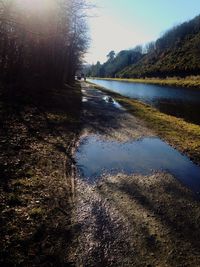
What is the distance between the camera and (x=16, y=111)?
18656 millimetres

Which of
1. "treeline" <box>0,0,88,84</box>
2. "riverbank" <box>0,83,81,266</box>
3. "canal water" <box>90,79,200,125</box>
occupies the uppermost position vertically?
"treeline" <box>0,0,88,84</box>

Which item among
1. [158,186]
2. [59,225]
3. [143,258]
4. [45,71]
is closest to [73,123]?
[158,186]

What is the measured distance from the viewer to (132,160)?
44.2 ft

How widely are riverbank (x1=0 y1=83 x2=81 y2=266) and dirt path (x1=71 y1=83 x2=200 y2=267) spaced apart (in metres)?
0.44

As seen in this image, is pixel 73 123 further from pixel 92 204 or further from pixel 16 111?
pixel 92 204

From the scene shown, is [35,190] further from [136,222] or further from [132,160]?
[132,160]

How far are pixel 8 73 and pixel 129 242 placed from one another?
27.0m

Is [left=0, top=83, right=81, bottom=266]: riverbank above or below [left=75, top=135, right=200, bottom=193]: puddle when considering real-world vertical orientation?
above

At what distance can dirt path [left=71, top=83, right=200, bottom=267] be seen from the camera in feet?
21.8

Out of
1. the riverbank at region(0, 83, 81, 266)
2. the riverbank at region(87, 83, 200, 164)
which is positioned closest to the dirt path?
→ the riverbank at region(0, 83, 81, 266)

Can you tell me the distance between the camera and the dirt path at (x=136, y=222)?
664 centimetres

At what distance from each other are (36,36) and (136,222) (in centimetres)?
2231

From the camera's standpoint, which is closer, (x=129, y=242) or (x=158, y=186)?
(x=129, y=242)

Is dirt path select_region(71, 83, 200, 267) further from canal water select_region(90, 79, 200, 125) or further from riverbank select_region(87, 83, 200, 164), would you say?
canal water select_region(90, 79, 200, 125)
